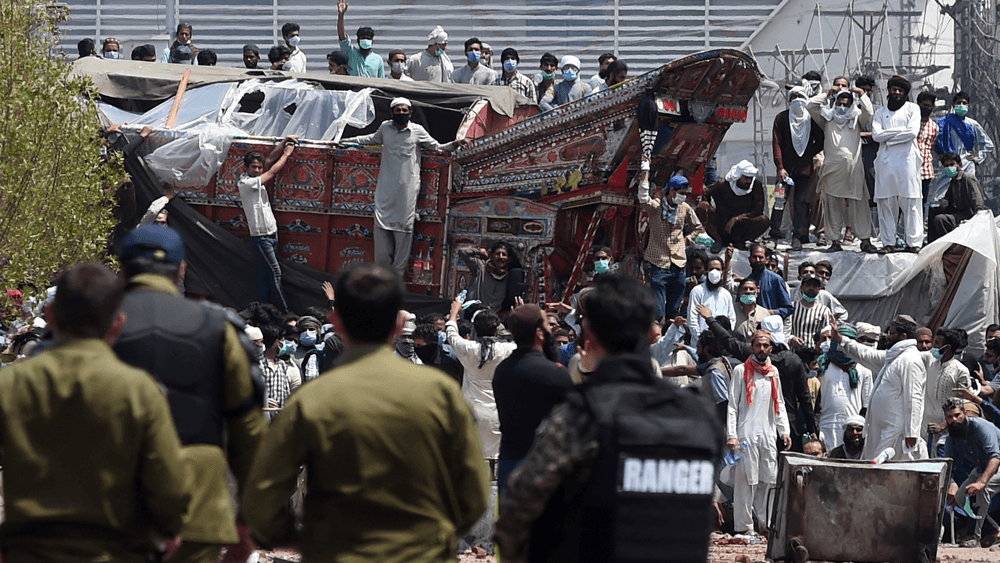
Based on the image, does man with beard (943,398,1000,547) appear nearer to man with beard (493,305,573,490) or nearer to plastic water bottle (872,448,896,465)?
plastic water bottle (872,448,896,465)

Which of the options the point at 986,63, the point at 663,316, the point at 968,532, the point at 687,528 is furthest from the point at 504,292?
the point at 986,63

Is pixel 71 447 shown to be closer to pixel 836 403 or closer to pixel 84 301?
pixel 84 301

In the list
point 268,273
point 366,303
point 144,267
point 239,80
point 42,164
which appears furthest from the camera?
point 239,80

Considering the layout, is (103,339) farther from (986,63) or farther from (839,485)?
(986,63)

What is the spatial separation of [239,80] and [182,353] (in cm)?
1395

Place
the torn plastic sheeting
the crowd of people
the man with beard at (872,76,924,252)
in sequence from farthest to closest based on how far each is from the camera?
the crowd of people, the torn plastic sheeting, the man with beard at (872,76,924,252)

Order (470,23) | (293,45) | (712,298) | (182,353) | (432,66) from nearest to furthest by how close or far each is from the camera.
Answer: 1. (182,353)
2. (712,298)
3. (432,66)
4. (293,45)
5. (470,23)

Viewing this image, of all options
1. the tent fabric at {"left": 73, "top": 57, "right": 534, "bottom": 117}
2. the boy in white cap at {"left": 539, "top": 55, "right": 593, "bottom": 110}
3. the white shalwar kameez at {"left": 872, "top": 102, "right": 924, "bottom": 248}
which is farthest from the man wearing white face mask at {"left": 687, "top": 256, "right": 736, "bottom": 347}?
the boy in white cap at {"left": 539, "top": 55, "right": 593, "bottom": 110}

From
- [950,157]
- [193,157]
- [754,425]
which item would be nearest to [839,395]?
[754,425]

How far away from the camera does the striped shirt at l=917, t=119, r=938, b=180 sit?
56.0 feet

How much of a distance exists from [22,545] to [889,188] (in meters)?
14.0

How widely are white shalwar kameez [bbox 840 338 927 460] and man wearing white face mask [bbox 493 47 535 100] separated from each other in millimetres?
7841

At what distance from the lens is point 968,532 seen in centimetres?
1187

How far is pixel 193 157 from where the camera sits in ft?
55.5
